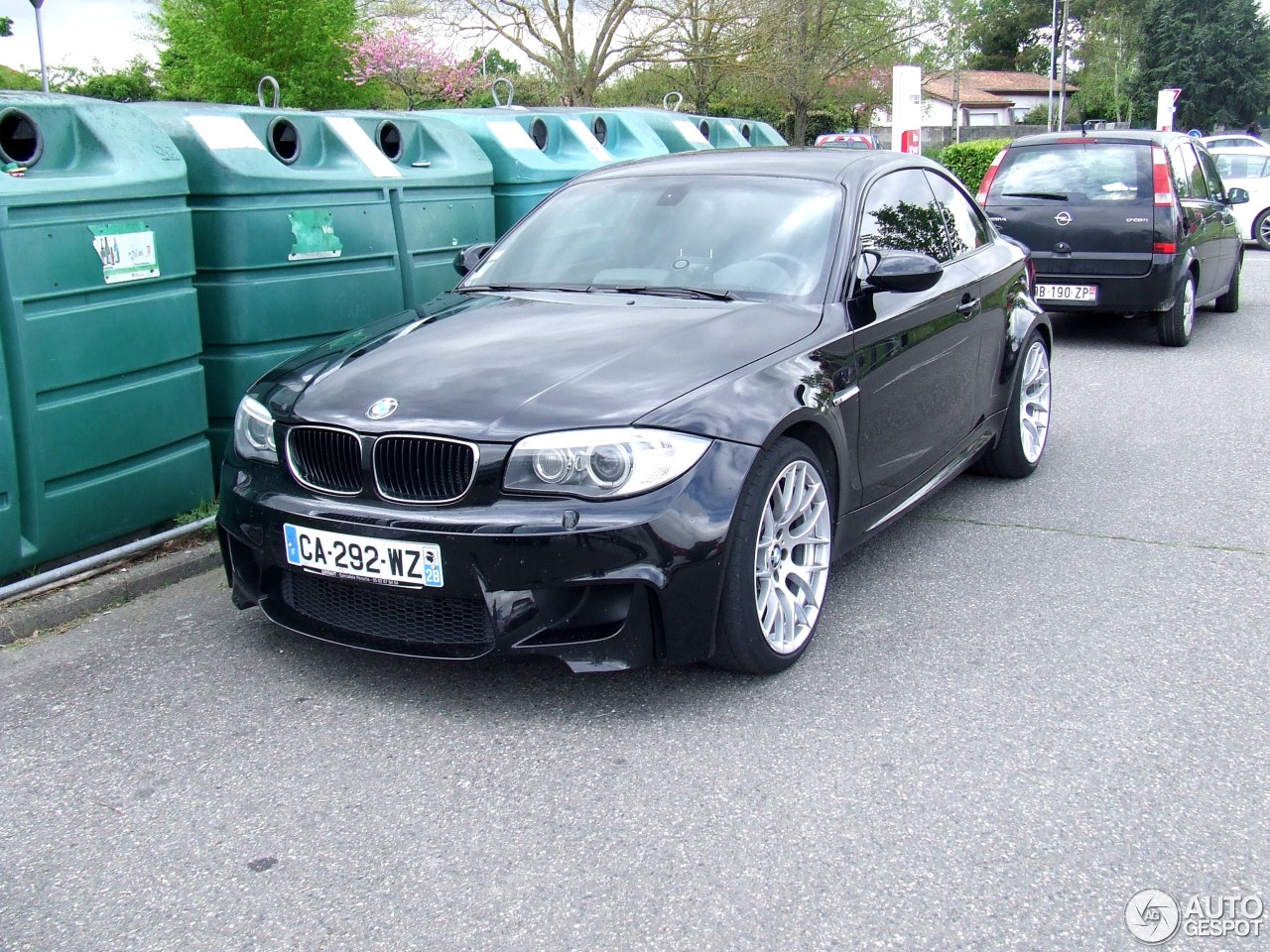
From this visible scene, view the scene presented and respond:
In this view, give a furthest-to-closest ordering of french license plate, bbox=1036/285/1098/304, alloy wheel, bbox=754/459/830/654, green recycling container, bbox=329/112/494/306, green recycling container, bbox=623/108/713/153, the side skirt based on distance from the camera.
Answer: french license plate, bbox=1036/285/1098/304 → green recycling container, bbox=623/108/713/153 → green recycling container, bbox=329/112/494/306 → the side skirt → alloy wheel, bbox=754/459/830/654

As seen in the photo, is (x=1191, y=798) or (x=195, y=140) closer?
(x=1191, y=798)

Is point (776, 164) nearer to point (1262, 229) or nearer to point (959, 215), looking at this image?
point (959, 215)

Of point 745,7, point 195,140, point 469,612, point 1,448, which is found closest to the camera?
point 469,612

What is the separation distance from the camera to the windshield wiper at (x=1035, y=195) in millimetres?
9289

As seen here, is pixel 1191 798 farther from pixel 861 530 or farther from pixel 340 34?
pixel 340 34

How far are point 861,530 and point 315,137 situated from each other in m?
3.24

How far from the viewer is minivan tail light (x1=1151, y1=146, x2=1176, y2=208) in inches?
353

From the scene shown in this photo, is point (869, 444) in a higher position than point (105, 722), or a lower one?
higher

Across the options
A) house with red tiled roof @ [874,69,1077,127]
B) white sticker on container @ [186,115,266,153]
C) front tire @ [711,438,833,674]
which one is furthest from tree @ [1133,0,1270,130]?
front tire @ [711,438,833,674]

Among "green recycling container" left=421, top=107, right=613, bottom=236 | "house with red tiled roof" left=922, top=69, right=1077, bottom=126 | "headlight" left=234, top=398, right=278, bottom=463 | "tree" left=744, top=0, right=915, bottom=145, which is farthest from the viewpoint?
"house with red tiled roof" left=922, top=69, right=1077, bottom=126

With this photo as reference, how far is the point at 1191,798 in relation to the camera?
2934mm

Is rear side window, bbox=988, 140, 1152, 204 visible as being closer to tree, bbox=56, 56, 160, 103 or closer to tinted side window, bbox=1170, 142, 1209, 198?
tinted side window, bbox=1170, 142, 1209, 198

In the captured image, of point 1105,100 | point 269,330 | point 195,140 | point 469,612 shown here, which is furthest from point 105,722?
point 1105,100

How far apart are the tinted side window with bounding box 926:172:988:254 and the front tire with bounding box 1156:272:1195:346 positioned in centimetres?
442
